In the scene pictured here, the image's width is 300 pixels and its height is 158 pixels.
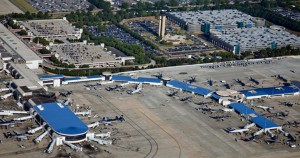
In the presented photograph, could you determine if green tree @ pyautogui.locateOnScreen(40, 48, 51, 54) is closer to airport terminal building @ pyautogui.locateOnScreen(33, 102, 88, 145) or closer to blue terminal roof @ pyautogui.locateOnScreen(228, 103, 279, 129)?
airport terminal building @ pyautogui.locateOnScreen(33, 102, 88, 145)

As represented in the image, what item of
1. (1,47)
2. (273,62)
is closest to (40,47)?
(1,47)

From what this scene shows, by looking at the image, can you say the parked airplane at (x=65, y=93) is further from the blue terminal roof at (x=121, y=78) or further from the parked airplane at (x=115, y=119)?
the parked airplane at (x=115, y=119)

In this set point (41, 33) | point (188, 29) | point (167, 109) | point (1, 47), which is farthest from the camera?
point (188, 29)

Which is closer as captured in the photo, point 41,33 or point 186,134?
point 186,134

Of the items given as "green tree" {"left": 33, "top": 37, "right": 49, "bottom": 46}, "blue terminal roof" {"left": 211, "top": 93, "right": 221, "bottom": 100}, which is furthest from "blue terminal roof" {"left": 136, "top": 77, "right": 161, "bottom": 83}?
"green tree" {"left": 33, "top": 37, "right": 49, "bottom": 46}

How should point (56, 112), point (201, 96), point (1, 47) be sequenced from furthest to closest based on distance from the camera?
point (1, 47)
point (201, 96)
point (56, 112)

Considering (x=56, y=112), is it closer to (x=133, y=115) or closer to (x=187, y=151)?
(x=133, y=115)
